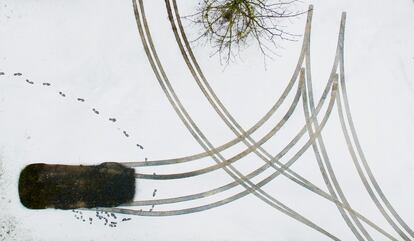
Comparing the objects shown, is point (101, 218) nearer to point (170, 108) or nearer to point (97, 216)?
point (97, 216)

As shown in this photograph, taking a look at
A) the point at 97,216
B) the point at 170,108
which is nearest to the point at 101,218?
the point at 97,216

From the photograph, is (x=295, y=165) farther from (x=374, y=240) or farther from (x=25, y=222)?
(x=25, y=222)

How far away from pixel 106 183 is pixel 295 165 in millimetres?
3708

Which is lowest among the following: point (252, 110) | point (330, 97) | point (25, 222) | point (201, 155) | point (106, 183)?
point (25, 222)

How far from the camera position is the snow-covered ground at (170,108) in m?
9.38

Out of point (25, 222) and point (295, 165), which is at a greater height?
point (295, 165)

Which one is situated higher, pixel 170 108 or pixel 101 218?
pixel 170 108

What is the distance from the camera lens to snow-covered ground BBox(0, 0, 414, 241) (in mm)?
9383

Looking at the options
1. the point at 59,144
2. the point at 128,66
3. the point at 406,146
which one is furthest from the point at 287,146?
the point at 59,144

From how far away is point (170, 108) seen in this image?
9.59 m

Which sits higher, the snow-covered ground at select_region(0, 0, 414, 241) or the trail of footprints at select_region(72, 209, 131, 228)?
the snow-covered ground at select_region(0, 0, 414, 241)

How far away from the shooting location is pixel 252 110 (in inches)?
379

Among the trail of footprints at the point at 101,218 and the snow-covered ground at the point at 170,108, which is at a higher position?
the snow-covered ground at the point at 170,108

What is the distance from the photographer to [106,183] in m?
9.39
